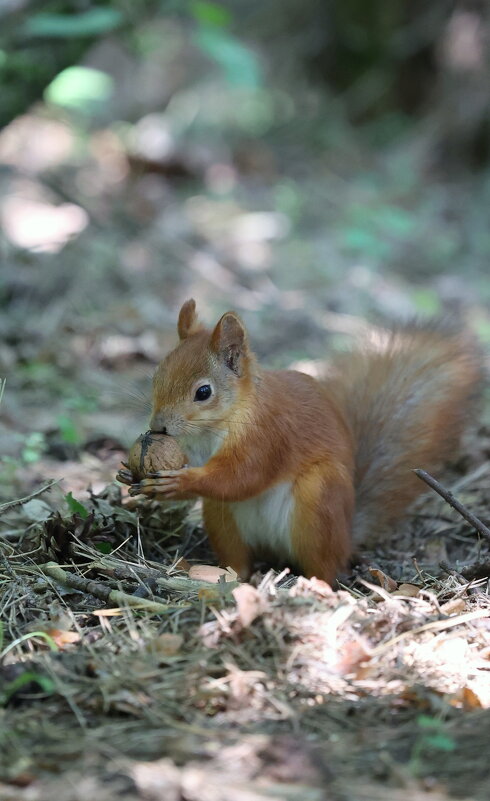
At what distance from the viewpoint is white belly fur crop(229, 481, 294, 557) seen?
2900 millimetres

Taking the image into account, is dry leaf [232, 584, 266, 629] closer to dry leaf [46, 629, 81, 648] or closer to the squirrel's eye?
dry leaf [46, 629, 81, 648]

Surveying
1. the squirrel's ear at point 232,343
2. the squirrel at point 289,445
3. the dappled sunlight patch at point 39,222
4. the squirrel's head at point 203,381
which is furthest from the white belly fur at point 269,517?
the dappled sunlight patch at point 39,222

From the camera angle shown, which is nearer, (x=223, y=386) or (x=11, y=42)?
(x=223, y=386)

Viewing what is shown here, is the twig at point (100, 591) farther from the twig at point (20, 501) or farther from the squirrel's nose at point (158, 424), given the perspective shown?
the squirrel's nose at point (158, 424)

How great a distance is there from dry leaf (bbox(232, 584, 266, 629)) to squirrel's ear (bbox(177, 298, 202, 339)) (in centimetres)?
114

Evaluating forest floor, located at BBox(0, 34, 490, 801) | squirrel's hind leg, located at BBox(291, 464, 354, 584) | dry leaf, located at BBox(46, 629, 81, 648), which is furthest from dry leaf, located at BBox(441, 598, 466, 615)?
dry leaf, located at BBox(46, 629, 81, 648)

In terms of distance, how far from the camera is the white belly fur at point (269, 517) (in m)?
2.90

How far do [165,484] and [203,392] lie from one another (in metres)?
0.34

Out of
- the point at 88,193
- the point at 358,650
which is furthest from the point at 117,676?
the point at 88,193

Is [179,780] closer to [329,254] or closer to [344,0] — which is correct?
[329,254]

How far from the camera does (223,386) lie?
2.83m

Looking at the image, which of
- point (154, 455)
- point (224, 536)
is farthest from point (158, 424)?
point (224, 536)

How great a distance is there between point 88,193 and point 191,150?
5.15 ft

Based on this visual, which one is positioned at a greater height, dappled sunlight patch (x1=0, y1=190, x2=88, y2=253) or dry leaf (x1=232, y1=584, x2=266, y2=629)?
dappled sunlight patch (x1=0, y1=190, x2=88, y2=253)
